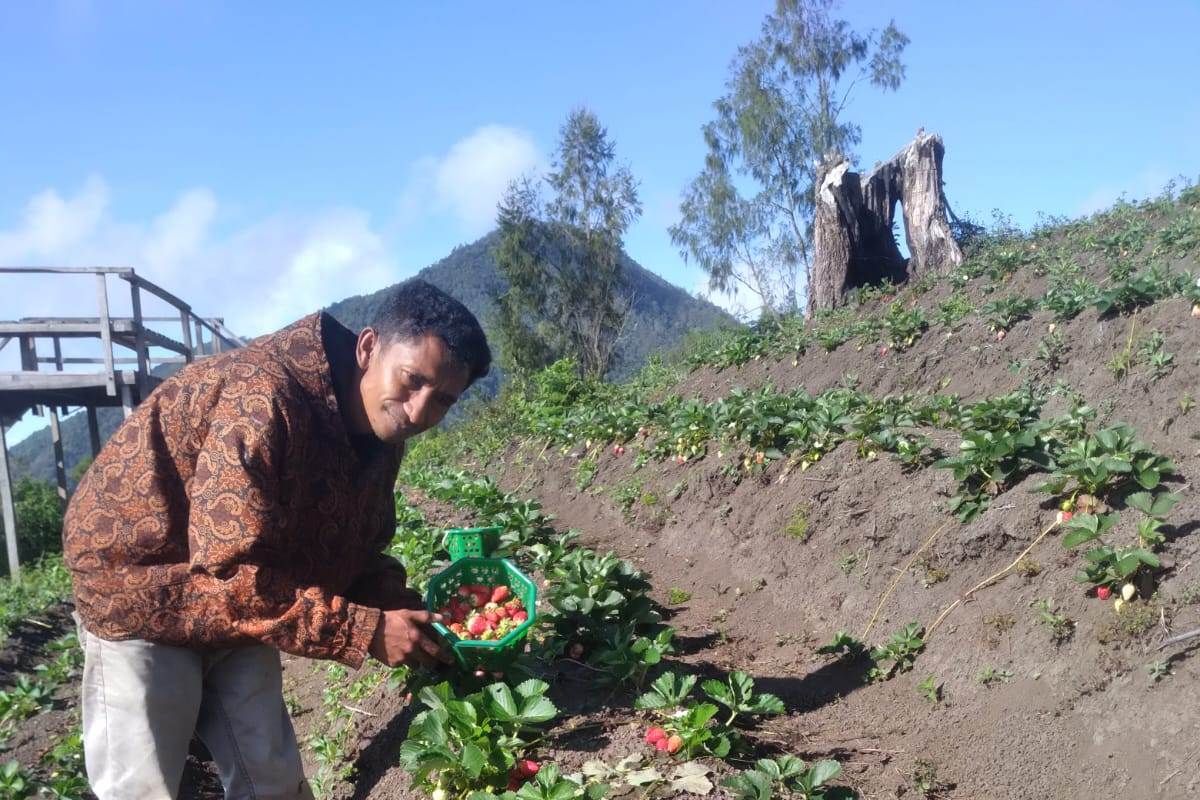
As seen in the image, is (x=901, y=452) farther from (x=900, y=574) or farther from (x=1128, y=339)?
(x=1128, y=339)

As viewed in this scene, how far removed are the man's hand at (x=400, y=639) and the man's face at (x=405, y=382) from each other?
1.55ft

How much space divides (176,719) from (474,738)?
0.77m

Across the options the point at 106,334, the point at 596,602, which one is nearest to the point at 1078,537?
the point at 596,602

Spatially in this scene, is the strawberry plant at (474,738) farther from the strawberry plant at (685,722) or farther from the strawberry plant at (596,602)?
the strawberry plant at (596,602)

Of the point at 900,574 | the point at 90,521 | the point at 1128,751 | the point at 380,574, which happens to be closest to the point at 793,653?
the point at 900,574

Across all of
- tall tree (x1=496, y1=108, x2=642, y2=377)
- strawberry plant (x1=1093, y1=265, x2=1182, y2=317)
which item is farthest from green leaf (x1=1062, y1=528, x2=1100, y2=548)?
tall tree (x1=496, y1=108, x2=642, y2=377)

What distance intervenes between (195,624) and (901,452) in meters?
3.35

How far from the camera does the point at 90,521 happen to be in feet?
7.71

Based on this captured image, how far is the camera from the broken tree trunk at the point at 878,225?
495 inches

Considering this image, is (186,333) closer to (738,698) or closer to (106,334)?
(106,334)

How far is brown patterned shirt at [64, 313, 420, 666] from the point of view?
2164 mm

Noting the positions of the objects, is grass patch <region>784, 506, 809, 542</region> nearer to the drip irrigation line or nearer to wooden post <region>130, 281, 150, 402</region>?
the drip irrigation line

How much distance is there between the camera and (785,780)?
2385mm

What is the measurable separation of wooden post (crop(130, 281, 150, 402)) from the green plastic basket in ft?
25.4
